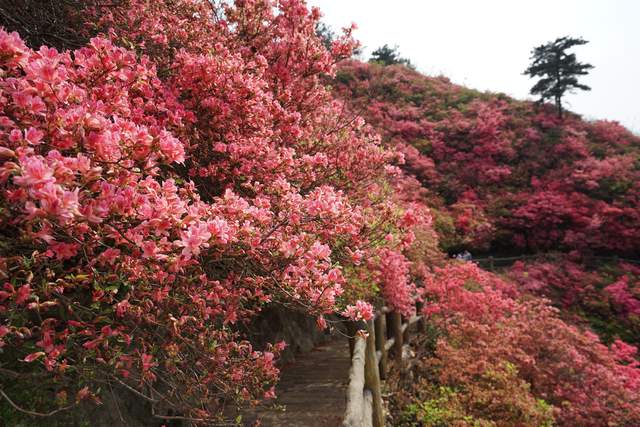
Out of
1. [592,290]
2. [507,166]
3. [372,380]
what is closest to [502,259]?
[592,290]

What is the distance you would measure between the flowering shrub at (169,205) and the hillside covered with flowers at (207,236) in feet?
0.05

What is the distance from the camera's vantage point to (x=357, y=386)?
158 inches

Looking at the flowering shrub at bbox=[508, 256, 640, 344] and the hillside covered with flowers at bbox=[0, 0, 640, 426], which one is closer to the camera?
the hillside covered with flowers at bbox=[0, 0, 640, 426]

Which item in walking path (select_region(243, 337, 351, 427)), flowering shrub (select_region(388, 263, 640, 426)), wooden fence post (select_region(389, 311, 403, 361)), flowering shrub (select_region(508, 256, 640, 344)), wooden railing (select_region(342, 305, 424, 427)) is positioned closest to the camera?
wooden railing (select_region(342, 305, 424, 427))

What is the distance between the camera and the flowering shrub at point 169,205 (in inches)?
61.8

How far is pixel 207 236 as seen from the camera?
1591 millimetres

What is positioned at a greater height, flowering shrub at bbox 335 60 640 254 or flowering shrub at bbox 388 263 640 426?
flowering shrub at bbox 335 60 640 254

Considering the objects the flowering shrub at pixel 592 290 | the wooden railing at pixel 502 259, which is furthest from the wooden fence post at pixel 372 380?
the wooden railing at pixel 502 259

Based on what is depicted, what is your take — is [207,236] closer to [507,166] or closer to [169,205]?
[169,205]

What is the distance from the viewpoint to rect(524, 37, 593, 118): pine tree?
21.6 m

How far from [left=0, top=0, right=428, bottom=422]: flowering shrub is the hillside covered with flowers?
0.02 m

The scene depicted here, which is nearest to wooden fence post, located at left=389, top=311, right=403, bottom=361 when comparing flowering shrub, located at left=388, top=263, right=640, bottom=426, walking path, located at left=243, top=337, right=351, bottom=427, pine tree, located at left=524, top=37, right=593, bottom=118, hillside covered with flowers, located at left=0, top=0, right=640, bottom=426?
hillside covered with flowers, located at left=0, top=0, right=640, bottom=426

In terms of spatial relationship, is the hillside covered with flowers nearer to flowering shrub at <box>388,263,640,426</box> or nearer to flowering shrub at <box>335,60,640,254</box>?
flowering shrub at <box>388,263,640,426</box>

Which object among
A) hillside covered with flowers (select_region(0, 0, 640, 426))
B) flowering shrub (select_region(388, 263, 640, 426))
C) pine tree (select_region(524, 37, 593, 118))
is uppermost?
pine tree (select_region(524, 37, 593, 118))
